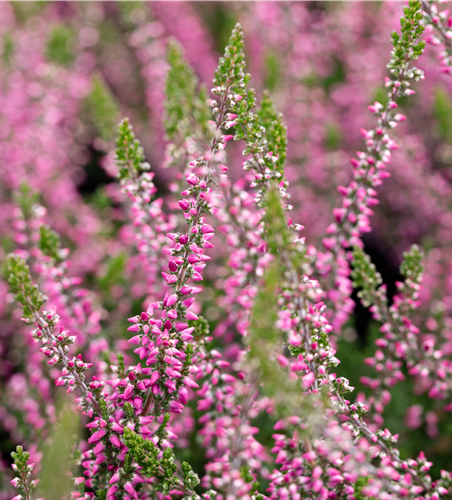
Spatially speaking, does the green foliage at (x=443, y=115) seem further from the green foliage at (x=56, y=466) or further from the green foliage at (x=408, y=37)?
the green foliage at (x=56, y=466)

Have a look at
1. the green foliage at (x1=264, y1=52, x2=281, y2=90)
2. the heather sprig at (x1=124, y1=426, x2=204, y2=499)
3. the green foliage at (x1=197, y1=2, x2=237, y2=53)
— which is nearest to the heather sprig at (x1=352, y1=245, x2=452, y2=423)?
the heather sprig at (x1=124, y1=426, x2=204, y2=499)

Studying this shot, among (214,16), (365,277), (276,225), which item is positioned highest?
(214,16)

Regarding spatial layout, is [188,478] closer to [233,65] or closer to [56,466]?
[56,466]

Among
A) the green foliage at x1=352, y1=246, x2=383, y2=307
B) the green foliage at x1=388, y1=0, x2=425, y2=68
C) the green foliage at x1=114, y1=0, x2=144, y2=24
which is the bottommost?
the green foliage at x1=352, y1=246, x2=383, y2=307

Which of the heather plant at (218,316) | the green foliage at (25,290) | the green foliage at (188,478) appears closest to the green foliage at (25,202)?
the heather plant at (218,316)

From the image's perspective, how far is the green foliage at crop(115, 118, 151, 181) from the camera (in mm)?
1374

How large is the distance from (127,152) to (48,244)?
474 millimetres

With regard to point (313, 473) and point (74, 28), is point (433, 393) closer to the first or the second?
point (313, 473)

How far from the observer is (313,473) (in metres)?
1.03

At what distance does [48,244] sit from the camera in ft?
5.31

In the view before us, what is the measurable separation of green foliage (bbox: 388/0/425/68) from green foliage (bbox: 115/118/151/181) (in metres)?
0.75

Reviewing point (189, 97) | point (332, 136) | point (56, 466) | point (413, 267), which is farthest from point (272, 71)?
point (56, 466)

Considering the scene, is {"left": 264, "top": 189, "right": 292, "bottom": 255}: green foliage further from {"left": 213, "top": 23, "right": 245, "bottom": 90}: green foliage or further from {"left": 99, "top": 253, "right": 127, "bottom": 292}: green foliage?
{"left": 99, "top": 253, "right": 127, "bottom": 292}: green foliage

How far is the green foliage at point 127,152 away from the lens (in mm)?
1374
